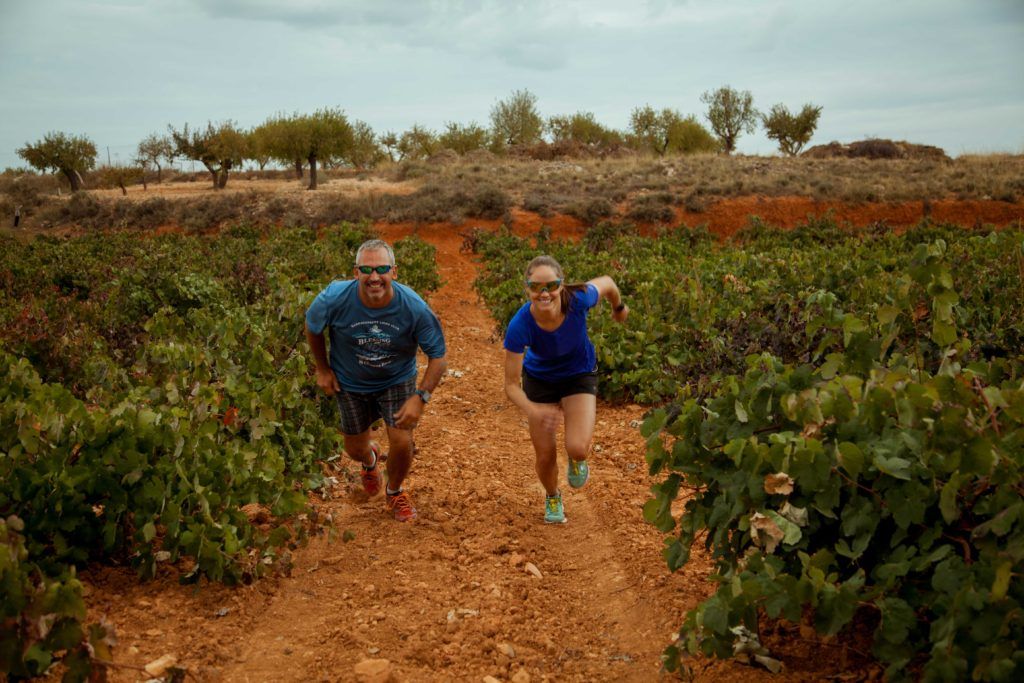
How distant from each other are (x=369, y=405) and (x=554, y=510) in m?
1.17

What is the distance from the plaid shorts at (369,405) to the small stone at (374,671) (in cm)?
168

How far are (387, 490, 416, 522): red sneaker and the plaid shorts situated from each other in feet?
1.37

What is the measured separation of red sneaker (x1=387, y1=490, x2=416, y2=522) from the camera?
502 cm

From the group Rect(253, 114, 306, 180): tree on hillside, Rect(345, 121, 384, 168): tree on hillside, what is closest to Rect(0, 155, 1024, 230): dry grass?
Rect(253, 114, 306, 180): tree on hillside

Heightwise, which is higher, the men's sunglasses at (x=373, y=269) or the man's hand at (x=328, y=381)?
the men's sunglasses at (x=373, y=269)

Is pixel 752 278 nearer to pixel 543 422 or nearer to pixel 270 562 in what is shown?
pixel 543 422

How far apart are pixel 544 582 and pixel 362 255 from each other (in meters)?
1.82

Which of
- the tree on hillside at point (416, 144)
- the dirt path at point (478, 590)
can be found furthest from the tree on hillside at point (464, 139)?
the dirt path at point (478, 590)

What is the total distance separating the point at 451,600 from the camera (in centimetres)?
407

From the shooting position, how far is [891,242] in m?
13.4

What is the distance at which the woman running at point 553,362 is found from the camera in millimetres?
4496

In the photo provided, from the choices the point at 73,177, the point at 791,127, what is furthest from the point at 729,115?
the point at 73,177

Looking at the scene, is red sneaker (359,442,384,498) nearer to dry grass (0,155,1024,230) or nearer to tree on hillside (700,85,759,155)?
dry grass (0,155,1024,230)

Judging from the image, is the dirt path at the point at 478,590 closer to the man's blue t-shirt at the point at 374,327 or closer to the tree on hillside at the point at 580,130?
the man's blue t-shirt at the point at 374,327
